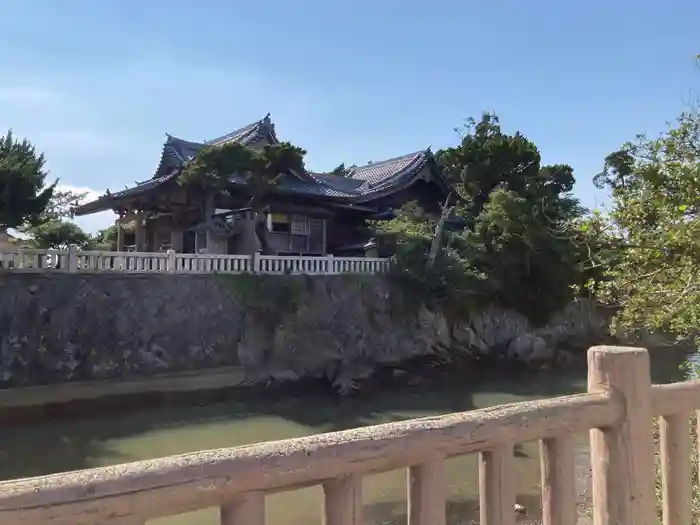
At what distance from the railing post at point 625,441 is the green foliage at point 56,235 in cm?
1911

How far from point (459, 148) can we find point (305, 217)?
6117 mm

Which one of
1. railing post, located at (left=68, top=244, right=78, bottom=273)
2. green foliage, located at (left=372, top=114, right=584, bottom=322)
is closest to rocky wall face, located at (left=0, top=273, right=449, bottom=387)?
railing post, located at (left=68, top=244, right=78, bottom=273)

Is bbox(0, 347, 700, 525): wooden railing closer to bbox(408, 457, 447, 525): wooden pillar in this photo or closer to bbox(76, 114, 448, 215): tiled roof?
bbox(408, 457, 447, 525): wooden pillar

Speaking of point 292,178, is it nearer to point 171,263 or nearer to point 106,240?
point 171,263

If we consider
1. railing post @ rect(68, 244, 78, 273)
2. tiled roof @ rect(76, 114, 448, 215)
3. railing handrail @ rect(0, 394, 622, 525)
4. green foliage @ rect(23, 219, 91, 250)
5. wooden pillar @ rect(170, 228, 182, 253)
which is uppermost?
tiled roof @ rect(76, 114, 448, 215)

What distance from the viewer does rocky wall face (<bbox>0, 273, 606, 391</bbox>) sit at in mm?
10141

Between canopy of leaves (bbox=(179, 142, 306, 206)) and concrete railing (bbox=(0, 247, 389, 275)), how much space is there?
1.45 metres

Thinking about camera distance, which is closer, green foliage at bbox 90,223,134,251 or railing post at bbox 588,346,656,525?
railing post at bbox 588,346,656,525

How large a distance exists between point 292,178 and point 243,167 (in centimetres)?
323

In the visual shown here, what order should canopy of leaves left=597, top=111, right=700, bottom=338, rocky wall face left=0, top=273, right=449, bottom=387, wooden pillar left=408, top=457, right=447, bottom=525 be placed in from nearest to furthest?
wooden pillar left=408, top=457, right=447, bottom=525 → canopy of leaves left=597, top=111, right=700, bottom=338 → rocky wall face left=0, top=273, right=449, bottom=387

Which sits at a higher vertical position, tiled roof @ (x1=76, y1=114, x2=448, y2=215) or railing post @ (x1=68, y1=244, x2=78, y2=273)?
tiled roof @ (x1=76, y1=114, x2=448, y2=215)

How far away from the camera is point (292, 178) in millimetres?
15047

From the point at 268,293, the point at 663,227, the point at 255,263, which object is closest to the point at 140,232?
the point at 255,263

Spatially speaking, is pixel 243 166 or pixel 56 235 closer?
pixel 243 166
